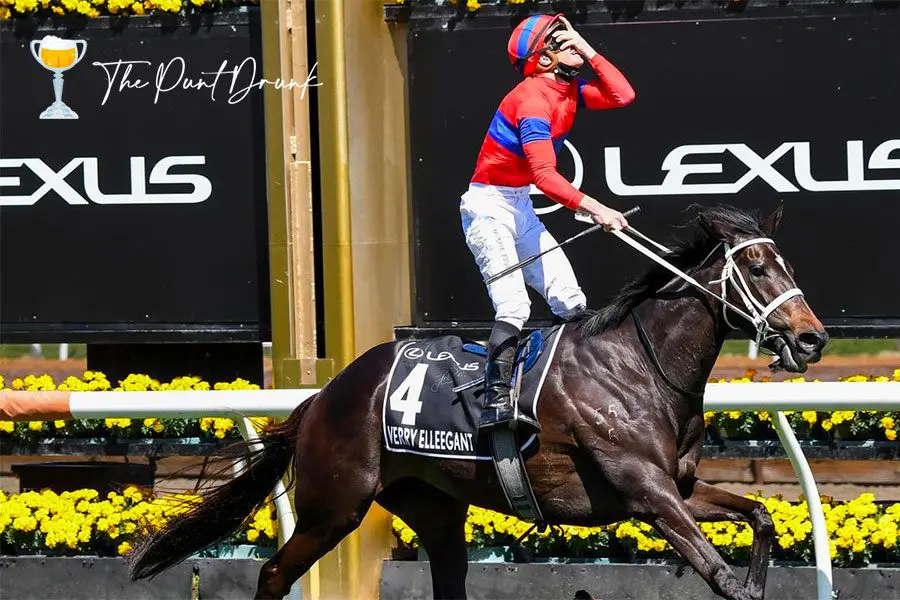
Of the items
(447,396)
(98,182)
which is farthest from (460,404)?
(98,182)

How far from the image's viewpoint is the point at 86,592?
6508mm

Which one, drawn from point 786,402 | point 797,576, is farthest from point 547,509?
point 797,576

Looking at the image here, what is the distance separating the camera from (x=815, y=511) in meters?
4.93

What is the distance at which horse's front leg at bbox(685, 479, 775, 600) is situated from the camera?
4.54m

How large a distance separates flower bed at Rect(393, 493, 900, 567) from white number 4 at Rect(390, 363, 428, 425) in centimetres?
122

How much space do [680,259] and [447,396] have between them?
2.94 ft

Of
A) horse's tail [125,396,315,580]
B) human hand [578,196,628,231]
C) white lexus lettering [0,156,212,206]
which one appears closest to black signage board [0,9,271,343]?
white lexus lettering [0,156,212,206]

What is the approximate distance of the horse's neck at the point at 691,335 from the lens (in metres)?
4.61

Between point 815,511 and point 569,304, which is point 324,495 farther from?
point 815,511

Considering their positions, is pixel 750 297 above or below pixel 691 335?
above

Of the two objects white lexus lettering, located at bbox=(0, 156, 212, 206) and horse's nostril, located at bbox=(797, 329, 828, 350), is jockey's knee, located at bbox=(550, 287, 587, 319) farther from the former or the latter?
white lexus lettering, located at bbox=(0, 156, 212, 206)

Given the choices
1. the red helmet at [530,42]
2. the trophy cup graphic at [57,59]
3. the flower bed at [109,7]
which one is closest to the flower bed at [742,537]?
the red helmet at [530,42]

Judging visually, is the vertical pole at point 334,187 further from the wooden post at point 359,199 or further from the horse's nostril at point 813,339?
the horse's nostril at point 813,339

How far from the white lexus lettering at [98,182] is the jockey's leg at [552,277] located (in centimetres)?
216
